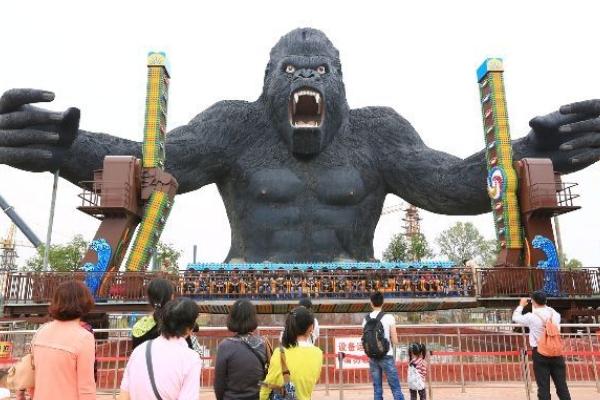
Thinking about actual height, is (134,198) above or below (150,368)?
above

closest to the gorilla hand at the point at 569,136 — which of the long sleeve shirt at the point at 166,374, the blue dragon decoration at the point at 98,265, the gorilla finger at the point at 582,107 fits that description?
the gorilla finger at the point at 582,107

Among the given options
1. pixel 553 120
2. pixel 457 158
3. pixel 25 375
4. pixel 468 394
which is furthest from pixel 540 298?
pixel 457 158

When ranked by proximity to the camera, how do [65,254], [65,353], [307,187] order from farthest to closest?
[65,254] < [307,187] < [65,353]

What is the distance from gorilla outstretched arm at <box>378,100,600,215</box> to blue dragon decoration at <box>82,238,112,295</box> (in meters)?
11.2

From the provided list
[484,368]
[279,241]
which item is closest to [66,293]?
[484,368]

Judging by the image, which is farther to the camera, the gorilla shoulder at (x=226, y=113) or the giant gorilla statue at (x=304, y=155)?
the gorilla shoulder at (x=226, y=113)

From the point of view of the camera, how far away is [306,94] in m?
19.2

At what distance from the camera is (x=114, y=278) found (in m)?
16.3

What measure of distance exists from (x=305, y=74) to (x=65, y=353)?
57.4ft

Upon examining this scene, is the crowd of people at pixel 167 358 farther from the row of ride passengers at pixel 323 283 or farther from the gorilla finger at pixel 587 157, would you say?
the gorilla finger at pixel 587 157

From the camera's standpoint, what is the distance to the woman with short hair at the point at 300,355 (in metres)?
3.51

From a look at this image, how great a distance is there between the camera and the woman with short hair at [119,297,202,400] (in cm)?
280

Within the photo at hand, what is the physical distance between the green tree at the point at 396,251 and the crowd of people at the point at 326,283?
30.6 m

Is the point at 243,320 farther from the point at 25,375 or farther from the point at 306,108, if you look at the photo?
the point at 306,108
